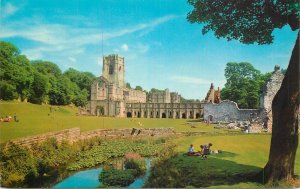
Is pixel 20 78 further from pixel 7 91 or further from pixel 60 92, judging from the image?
pixel 60 92

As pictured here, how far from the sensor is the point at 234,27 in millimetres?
9344

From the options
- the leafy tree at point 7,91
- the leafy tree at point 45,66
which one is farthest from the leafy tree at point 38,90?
the leafy tree at point 7,91

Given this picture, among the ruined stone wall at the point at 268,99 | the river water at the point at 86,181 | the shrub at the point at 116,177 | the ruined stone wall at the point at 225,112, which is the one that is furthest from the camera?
the ruined stone wall at the point at 225,112

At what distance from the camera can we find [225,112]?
17.0m

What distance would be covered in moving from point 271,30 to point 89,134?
7763 millimetres

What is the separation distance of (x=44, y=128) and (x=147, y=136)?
16.2ft

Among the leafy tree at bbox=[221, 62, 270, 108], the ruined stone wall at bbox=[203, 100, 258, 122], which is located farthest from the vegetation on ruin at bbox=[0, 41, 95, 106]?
the ruined stone wall at bbox=[203, 100, 258, 122]

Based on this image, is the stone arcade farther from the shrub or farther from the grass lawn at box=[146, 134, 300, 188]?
the shrub

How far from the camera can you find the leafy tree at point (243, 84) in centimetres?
1012

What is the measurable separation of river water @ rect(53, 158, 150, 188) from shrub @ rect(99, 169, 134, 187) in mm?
138

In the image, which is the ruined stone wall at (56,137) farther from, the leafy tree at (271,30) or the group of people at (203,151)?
the leafy tree at (271,30)

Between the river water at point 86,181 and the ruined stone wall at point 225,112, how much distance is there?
254 inches

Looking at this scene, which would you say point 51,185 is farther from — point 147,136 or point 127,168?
point 147,136

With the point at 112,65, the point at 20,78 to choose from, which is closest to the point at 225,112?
the point at 112,65
